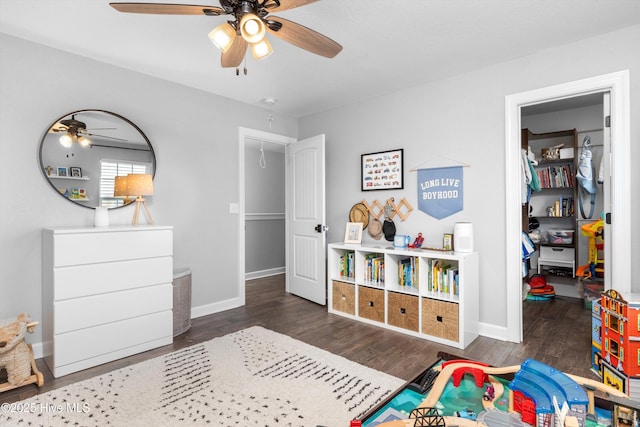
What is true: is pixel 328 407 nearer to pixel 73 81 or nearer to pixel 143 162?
pixel 143 162

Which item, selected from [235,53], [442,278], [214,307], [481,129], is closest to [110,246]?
[214,307]

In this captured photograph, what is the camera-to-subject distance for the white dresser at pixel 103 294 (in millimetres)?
2375

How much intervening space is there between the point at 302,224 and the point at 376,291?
56.0 inches

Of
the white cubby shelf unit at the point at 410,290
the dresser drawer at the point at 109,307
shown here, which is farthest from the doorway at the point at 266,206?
the dresser drawer at the point at 109,307

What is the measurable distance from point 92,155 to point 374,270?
2835mm

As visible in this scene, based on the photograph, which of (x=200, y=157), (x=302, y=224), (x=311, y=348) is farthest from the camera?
(x=302, y=224)

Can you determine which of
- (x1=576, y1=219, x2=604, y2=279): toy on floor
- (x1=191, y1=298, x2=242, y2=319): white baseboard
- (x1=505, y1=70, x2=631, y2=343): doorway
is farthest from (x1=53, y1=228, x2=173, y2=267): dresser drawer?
(x1=576, y1=219, x2=604, y2=279): toy on floor

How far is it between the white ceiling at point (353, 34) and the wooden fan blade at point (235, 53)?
1.06ft

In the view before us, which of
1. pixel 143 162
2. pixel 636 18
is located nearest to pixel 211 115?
pixel 143 162

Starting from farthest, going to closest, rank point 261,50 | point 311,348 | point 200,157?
point 200,157, point 311,348, point 261,50

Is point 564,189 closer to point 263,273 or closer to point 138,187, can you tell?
point 263,273

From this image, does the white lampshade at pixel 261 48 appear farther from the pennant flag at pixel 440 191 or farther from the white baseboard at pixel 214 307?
the white baseboard at pixel 214 307

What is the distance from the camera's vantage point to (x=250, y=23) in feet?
5.39

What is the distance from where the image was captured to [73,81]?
284 cm
